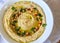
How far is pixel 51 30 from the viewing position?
1.02m

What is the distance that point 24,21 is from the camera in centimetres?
105

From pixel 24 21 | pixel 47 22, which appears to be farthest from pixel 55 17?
pixel 24 21

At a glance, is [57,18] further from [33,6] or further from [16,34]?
[16,34]

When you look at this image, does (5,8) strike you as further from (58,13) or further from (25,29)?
(58,13)

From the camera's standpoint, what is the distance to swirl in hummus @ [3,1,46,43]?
3.34 feet

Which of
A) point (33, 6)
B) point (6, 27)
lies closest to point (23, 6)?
point (33, 6)

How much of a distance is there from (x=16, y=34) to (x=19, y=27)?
0.15 feet

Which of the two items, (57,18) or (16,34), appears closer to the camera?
(16,34)

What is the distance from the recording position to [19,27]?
3.42 ft

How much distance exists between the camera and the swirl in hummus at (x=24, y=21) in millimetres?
1019

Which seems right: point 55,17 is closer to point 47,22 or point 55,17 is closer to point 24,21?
point 47,22

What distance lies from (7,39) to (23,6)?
9.6 inches

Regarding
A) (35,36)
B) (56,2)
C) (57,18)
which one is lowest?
(35,36)

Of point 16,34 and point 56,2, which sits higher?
point 56,2
